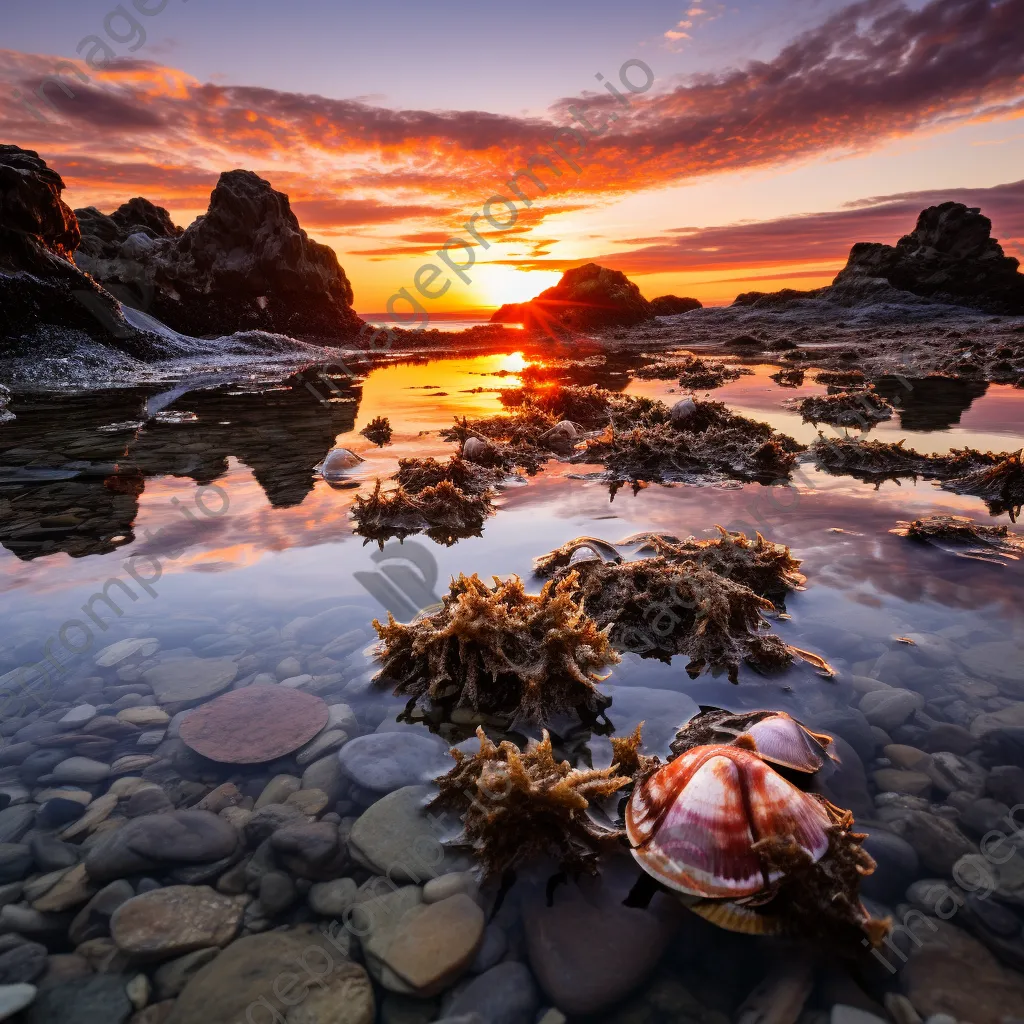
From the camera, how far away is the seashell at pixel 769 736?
8.91 feet

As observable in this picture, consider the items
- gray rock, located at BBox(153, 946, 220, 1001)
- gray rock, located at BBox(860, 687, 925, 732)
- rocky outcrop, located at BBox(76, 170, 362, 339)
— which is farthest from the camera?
rocky outcrop, located at BBox(76, 170, 362, 339)

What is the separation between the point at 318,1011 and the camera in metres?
1.96

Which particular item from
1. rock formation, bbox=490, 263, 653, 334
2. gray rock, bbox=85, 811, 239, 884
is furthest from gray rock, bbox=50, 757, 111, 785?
rock formation, bbox=490, 263, 653, 334

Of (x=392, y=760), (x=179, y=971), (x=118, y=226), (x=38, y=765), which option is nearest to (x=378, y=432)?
(x=38, y=765)

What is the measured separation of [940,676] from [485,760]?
2762mm

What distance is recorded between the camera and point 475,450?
892 centimetres

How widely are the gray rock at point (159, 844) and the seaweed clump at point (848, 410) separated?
11977 millimetres

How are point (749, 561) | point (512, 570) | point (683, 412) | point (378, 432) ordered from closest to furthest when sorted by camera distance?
point (749, 561)
point (512, 570)
point (683, 412)
point (378, 432)

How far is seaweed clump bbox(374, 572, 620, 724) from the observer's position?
11.5 ft

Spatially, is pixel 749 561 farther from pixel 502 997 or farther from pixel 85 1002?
pixel 85 1002

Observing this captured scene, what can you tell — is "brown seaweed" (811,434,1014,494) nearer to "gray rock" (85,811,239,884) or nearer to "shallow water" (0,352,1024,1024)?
"shallow water" (0,352,1024,1024)

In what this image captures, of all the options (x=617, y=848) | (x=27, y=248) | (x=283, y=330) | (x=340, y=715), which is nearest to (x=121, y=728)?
(x=340, y=715)

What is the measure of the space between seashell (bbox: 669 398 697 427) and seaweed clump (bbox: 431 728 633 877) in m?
8.89

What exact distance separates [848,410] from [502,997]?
41.9 feet
